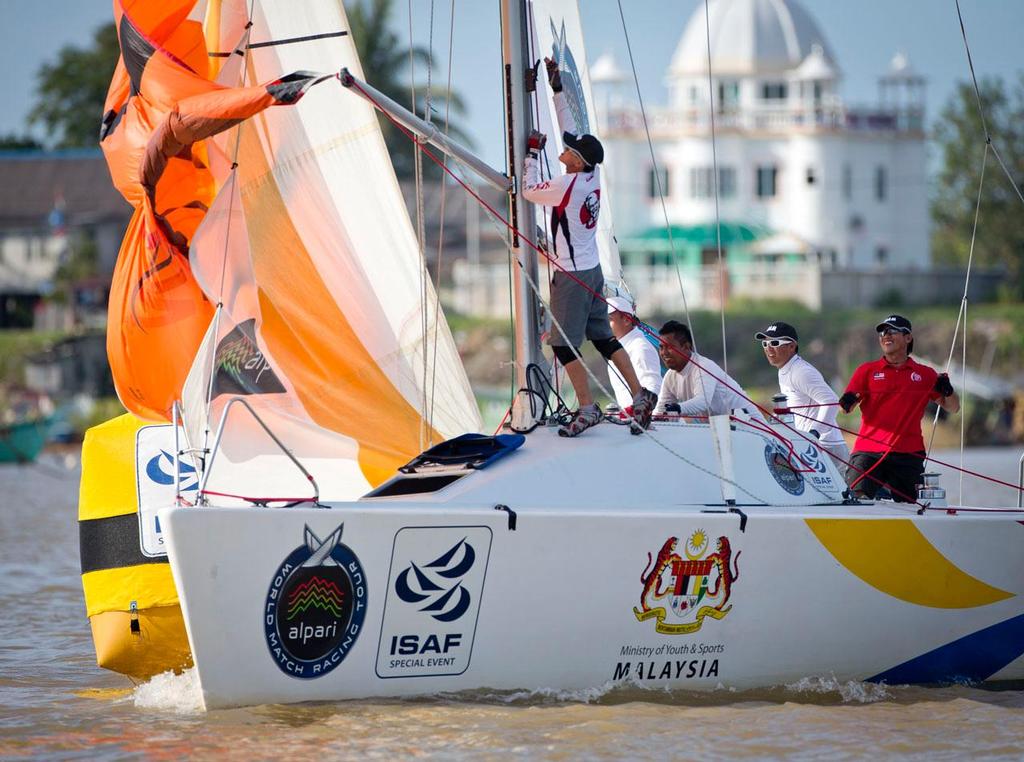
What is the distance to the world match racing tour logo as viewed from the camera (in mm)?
6949

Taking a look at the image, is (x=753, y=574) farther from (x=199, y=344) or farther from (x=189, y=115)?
(x=189, y=115)

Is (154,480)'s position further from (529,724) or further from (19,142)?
(19,142)

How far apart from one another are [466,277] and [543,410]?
1550 inches

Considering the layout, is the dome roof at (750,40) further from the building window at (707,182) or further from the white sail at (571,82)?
the white sail at (571,82)

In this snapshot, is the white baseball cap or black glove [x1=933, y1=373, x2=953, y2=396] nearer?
black glove [x1=933, y1=373, x2=953, y2=396]

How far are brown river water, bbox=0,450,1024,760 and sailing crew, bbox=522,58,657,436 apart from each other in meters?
1.56

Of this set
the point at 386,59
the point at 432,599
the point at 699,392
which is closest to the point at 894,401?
the point at 699,392

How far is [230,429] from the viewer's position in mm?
8453

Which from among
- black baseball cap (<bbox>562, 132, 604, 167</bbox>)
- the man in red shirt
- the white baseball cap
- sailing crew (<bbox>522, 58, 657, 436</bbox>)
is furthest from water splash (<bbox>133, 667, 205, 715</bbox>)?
the man in red shirt

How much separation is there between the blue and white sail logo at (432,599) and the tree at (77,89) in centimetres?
5189

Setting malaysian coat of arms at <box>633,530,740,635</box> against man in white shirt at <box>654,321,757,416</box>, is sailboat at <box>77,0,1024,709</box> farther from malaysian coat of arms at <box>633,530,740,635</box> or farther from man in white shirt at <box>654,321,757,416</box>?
man in white shirt at <box>654,321,757,416</box>

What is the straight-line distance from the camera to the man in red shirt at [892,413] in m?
9.07

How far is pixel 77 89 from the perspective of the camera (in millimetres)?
58719

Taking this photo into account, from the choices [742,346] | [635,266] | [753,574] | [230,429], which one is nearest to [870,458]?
[753,574]
